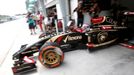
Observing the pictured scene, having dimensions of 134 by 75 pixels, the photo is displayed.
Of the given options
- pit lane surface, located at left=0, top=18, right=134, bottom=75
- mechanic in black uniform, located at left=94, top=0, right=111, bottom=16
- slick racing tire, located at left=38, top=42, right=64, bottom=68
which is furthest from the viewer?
mechanic in black uniform, located at left=94, top=0, right=111, bottom=16

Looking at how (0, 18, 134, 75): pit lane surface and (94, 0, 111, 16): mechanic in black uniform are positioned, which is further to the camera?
(94, 0, 111, 16): mechanic in black uniform

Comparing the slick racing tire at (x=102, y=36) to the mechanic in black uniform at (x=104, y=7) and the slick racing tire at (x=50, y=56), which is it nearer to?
the slick racing tire at (x=50, y=56)

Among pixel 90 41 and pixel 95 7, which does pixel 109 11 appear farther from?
pixel 90 41

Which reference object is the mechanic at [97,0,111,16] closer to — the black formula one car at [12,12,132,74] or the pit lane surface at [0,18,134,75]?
the black formula one car at [12,12,132,74]

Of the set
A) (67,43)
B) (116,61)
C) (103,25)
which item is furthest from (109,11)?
(116,61)

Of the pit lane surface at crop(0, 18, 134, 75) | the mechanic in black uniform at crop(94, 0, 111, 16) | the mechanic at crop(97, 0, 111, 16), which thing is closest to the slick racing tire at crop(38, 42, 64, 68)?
the pit lane surface at crop(0, 18, 134, 75)

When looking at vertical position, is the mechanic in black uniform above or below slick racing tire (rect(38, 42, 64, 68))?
above

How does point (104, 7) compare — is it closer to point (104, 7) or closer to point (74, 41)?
point (104, 7)

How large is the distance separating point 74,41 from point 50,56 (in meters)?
1.05

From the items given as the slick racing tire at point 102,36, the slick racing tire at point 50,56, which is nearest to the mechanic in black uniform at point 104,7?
the slick racing tire at point 102,36

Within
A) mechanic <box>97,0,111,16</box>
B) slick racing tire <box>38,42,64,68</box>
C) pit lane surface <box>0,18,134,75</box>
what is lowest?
pit lane surface <box>0,18,134,75</box>

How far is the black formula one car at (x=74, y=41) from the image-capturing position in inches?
146

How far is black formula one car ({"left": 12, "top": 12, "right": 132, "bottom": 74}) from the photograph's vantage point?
3.71 metres

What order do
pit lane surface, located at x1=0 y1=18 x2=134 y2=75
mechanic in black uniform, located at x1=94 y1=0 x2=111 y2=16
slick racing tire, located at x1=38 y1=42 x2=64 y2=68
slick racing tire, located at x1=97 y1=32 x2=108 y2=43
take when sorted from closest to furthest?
pit lane surface, located at x1=0 y1=18 x2=134 y2=75 → slick racing tire, located at x1=38 y1=42 x2=64 y2=68 → slick racing tire, located at x1=97 y1=32 x2=108 y2=43 → mechanic in black uniform, located at x1=94 y1=0 x2=111 y2=16
